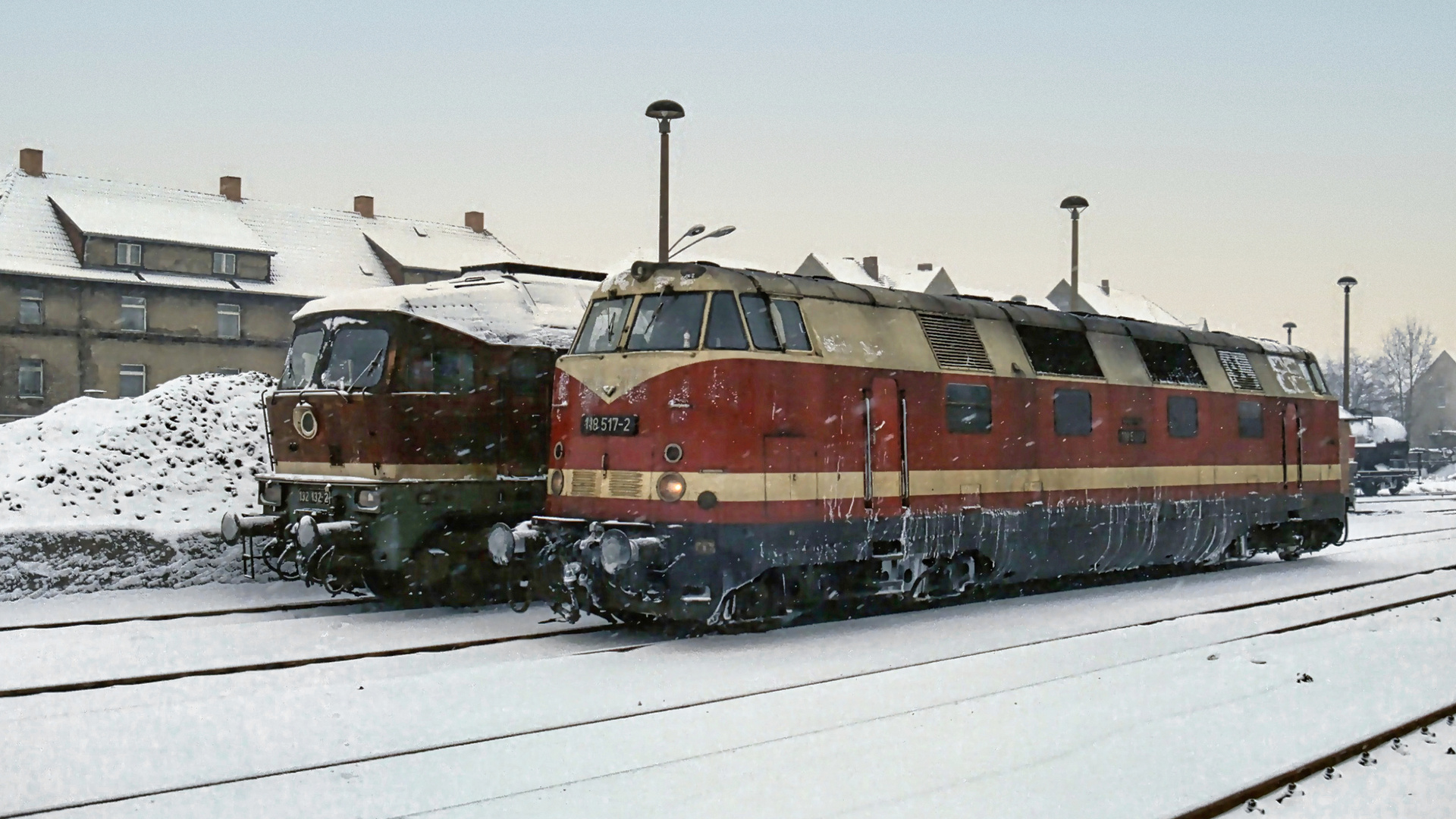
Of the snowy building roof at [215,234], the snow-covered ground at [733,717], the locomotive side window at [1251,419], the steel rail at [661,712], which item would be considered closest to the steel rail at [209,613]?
the snow-covered ground at [733,717]

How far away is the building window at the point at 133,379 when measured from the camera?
40.8 metres

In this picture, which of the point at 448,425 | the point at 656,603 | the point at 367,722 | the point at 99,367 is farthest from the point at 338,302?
the point at 99,367

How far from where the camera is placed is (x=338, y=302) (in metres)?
13.4

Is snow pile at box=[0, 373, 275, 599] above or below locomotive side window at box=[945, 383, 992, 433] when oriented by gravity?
below

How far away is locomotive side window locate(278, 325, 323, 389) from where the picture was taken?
13383 mm

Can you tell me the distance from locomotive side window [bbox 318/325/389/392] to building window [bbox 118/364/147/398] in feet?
101

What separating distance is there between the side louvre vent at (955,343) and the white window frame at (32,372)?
34990 mm

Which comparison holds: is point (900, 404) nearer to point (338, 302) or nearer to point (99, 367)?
point (338, 302)

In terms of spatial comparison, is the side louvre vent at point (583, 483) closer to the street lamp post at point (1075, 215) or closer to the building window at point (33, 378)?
the street lamp post at point (1075, 215)

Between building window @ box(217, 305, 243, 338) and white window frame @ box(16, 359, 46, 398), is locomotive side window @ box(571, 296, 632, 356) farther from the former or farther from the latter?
building window @ box(217, 305, 243, 338)

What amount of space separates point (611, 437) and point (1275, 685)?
5.48 metres

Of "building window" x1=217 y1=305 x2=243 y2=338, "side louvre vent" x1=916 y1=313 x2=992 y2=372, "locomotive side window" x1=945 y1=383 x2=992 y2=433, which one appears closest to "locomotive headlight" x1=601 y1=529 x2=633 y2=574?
"locomotive side window" x1=945 y1=383 x2=992 y2=433

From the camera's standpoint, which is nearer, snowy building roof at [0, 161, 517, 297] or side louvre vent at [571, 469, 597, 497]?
side louvre vent at [571, 469, 597, 497]

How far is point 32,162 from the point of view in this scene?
4269cm
